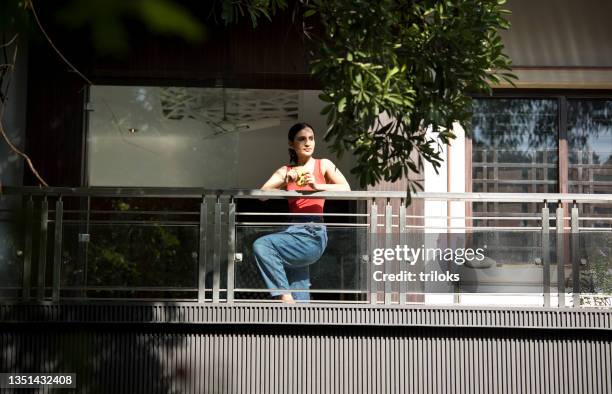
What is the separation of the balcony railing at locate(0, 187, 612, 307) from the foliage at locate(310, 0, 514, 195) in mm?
1979

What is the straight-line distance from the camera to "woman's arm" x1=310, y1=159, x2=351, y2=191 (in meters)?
7.04

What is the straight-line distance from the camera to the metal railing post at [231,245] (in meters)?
7.01

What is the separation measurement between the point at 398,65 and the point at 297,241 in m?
2.47

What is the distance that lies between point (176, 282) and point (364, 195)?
5.96 ft

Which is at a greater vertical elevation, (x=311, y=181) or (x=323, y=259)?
(x=311, y=181)

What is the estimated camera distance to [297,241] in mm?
7070

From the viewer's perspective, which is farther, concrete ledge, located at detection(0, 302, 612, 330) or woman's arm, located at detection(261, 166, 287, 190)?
woman's arm, located at detection(261, 166, 287, 190)

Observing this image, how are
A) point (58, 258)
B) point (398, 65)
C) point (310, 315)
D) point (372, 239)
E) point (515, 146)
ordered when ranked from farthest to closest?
point (515, 146), point (372, 239), point (58, 258), point (310, 315), point (398, 65)

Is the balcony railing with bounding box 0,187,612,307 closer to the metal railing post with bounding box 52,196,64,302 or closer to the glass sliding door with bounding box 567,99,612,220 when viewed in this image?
the metal railing post with bounding box 52,196,64,302

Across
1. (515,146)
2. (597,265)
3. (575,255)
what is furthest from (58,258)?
(515,146)

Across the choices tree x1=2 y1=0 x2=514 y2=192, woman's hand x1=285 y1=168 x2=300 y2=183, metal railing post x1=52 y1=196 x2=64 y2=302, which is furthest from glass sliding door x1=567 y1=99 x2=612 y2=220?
metal railing post x1=52 y1=196 x2=64 y2=302

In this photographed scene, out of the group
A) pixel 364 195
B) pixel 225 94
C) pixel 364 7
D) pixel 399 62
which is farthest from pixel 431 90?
pixel 225 94

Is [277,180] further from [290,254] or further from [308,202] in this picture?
[290,254]

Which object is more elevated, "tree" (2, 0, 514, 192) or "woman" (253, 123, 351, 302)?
"tree" (2, 0, 514, 192)
